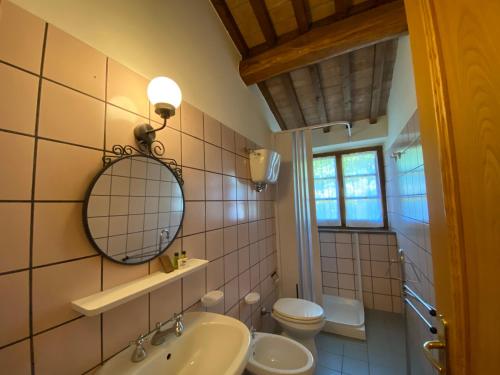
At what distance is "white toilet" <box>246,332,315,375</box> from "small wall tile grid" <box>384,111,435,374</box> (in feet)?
2.27

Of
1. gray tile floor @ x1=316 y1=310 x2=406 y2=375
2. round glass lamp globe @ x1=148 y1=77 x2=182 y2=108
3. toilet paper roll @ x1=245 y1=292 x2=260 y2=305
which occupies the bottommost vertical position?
gray tile floor @ x1=316 y1=310 x2=406 y2=375

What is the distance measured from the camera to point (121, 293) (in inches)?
26.3

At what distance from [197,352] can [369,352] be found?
1.75 meters

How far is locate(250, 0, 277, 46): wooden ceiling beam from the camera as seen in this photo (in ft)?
4.81

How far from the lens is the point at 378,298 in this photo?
2457 mm

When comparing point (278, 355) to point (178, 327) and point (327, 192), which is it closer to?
point (178, 327)

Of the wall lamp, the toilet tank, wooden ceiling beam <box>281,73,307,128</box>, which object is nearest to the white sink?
the wall lamp

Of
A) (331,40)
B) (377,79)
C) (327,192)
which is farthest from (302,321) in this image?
(377,79)

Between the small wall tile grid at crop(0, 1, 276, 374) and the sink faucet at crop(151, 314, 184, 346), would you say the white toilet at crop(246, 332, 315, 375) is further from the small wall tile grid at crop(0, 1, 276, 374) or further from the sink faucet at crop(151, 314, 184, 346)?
the small wall tile grid at crop(0, 1, 276, 374)

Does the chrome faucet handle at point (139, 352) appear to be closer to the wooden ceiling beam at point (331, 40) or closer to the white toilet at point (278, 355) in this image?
the white toilet at point (278, 355)

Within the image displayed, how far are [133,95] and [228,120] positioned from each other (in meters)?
0.77

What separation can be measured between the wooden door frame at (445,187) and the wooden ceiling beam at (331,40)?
1.10 metres

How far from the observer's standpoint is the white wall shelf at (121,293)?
0.58 m

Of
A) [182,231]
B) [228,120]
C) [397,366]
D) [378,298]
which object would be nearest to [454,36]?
[182,231]
